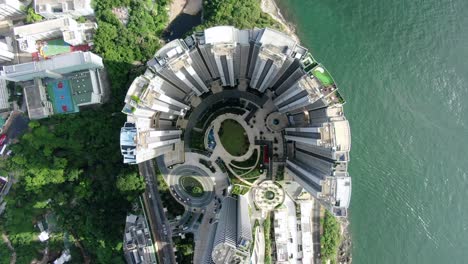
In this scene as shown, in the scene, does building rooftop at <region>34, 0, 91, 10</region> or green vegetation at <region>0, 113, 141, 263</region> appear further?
green vegetation at <region>0, 113, 141, 263</region>

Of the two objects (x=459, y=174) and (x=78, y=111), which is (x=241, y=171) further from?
(x=459, y=174)

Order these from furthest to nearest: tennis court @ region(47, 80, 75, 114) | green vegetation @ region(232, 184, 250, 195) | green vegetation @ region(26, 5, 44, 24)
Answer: green vegetation @ region(232, 184, 250, 195) → green vegetation @ region(26, 5, 44, 24) → tennis court @ region(47, 80, 75, 114)

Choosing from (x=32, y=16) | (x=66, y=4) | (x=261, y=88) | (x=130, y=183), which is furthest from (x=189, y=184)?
(x=32, y=16)

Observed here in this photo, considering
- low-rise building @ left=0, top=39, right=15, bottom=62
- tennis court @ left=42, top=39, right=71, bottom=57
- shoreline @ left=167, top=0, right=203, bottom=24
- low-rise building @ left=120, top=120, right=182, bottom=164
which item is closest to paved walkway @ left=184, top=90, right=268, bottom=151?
low-rise building @ left=120, top=120, right=182, bottom=164

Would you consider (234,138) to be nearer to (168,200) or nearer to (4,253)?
(168,200)

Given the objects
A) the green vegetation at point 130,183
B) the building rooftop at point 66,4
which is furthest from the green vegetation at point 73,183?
the building rooftop at point 66,4

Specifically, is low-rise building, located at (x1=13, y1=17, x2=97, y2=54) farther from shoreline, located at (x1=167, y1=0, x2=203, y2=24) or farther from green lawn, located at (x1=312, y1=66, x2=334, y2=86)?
green lawn, located at (x1=312, y1=66, x2=334, y2=86)

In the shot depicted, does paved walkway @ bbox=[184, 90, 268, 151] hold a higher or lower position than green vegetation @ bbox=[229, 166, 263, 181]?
higher
